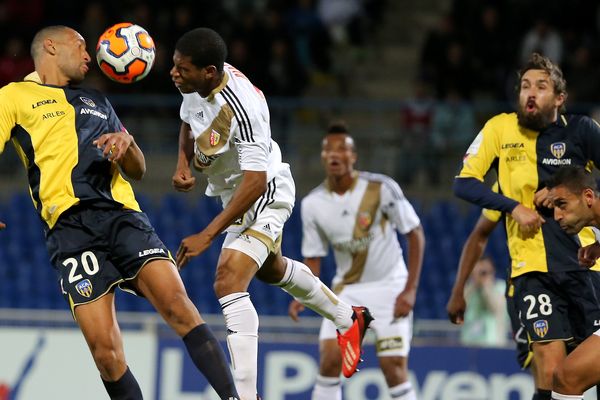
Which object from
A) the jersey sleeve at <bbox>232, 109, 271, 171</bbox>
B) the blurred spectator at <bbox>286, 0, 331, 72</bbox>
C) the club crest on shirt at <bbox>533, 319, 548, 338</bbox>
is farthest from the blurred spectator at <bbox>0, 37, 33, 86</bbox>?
the club crest on shirt at <bbox>533, 319, 548, 338</bbox>

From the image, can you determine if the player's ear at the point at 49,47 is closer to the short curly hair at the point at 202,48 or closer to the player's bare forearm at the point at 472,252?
the short curly hair at the point at 202,48

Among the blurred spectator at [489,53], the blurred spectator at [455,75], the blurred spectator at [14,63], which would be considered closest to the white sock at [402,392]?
the blurred spectator at [455,75]

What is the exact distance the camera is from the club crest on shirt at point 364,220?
28.4 ft

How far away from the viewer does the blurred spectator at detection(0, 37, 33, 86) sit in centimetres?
1386

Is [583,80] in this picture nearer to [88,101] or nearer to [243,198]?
[243,198]

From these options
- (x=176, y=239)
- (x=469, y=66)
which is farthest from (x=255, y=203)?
(x=469, y=66)

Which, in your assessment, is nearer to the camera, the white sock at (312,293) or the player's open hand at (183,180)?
the player's open hand at (183,180)

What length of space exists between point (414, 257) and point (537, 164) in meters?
2.03

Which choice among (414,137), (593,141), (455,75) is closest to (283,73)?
(414,137)

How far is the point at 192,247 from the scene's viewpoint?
575 cm

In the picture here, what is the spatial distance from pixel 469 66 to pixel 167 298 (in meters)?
9.25

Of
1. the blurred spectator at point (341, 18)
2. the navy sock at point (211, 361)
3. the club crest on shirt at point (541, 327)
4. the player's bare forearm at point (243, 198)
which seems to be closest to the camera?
the navy sock at point (211, 361)

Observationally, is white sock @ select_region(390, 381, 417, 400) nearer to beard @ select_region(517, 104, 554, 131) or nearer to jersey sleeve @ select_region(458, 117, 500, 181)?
jersey sleeve @ select_region(458, 117, 500, 181)

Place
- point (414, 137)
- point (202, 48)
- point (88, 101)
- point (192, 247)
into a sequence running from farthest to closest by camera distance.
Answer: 1. point (414, 137)
2. point (88, 101)
3. point (202, 48)
4. point (192, 247)
